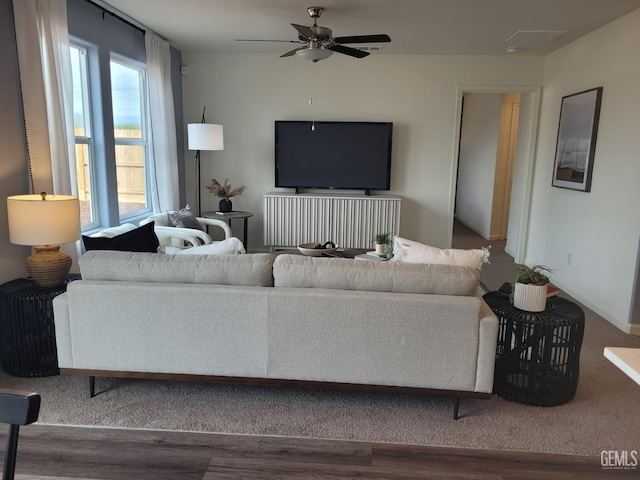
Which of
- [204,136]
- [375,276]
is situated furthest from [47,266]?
[204,136]

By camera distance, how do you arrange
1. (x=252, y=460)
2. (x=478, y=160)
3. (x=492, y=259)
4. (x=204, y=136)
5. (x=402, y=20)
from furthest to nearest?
(x=478, y=160)
(x=492, y=259)
(x=204, y=136)
(x=402, y=20)
(x=252, y=460)

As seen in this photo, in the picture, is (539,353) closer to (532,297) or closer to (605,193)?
(532,297)

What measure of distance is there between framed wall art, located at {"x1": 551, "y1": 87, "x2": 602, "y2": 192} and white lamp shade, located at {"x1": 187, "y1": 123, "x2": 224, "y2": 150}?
3.75m

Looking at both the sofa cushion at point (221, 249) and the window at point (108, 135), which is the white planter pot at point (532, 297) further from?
the window at point (108, 135)

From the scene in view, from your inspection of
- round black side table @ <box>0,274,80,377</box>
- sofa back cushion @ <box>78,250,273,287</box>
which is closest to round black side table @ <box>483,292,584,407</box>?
sofa back cushion @ <box>78,250,273,287</box>

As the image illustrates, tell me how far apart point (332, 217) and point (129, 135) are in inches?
98.4

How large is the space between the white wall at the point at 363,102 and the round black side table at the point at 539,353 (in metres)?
3.50

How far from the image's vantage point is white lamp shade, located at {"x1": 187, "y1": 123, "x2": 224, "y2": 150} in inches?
205

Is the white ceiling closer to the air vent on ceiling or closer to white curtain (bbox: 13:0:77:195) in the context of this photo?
the air vent on ceiling

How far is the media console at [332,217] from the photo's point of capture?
582 centimetres

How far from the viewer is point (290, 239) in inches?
236

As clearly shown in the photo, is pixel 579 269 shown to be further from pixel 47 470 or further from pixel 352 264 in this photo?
pixel 47 470

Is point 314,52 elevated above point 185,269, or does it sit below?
above

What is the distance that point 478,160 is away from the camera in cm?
839
